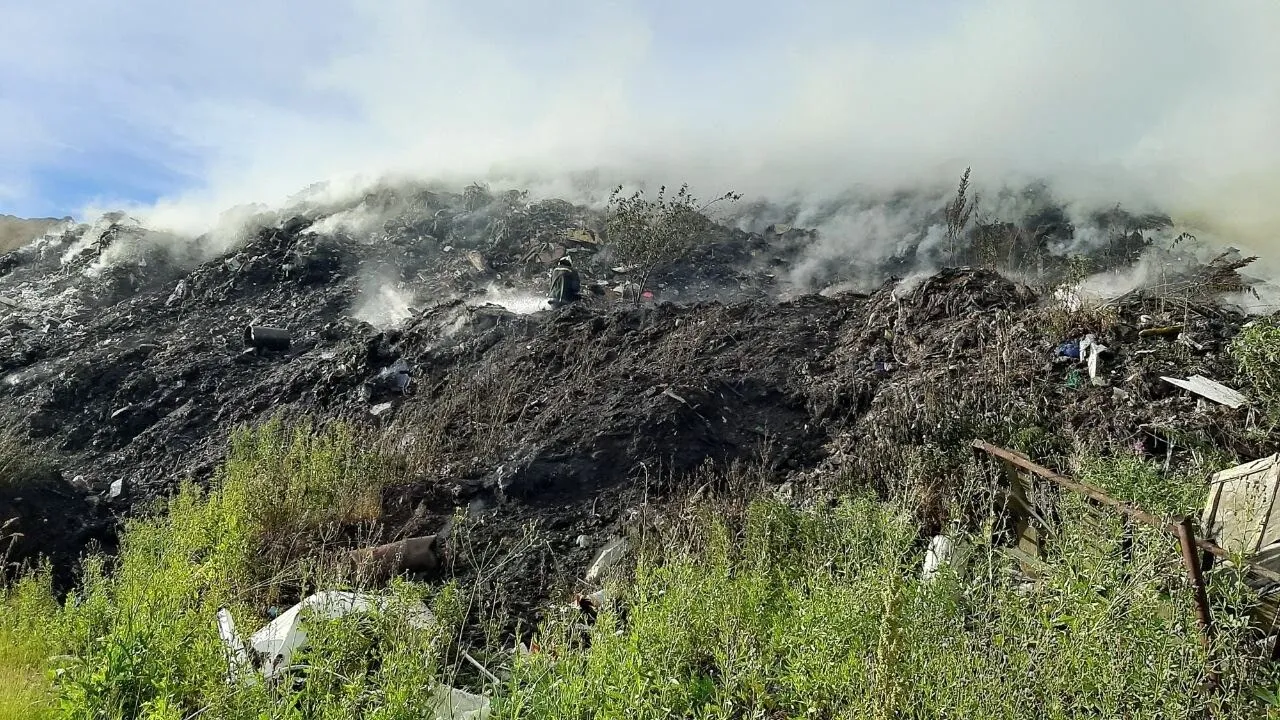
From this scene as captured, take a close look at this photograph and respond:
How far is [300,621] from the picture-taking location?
9.09 ft

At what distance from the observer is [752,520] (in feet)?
12.6

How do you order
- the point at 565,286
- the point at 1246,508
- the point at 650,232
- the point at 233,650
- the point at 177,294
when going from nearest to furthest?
the point at 233,650 < the point at 1246,508 < the point at 565,286 < the point at 650,232 < the point at 177,294

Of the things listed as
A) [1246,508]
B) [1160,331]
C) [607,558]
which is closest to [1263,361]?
[1160,331]

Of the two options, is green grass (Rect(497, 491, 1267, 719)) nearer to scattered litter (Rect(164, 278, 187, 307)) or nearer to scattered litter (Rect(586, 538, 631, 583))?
scattered litter (Rect(586, 538, 631, 583))

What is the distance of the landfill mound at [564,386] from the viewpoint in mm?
5000

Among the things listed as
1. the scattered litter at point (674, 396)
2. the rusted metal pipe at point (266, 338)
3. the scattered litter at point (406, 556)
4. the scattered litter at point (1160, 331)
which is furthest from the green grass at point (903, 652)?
the rusted metal pipe at point (266, 338)

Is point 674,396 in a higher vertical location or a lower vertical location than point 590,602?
higher

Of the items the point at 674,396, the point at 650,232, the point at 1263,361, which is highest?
the point at 650,232

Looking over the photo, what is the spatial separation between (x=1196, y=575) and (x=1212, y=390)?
3.49 metres

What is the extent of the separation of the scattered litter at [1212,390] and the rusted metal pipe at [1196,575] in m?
3.31

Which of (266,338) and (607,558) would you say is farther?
(266,338)

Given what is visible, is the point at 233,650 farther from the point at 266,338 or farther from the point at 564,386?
→ the point at 266,338

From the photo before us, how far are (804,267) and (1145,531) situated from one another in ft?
42.5

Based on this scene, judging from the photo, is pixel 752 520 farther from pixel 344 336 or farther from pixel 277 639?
pixel 344 336
